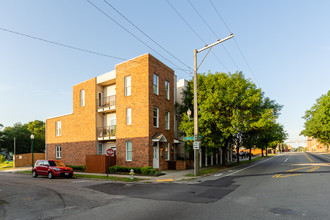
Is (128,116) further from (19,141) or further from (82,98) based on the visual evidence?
(19,141)

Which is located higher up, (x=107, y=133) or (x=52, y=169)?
(x=107, y=133)

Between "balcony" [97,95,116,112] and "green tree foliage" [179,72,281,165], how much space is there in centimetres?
790

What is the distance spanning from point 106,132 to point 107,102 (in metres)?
3.35

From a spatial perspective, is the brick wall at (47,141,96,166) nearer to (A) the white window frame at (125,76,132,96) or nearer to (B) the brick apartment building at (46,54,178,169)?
(B) the brick apartment building at (46,54,178,169)

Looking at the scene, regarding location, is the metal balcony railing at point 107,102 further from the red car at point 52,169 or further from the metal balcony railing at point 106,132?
the red car at point 52,169

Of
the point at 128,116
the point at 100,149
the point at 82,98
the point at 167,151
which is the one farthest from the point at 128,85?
the point at 100,149

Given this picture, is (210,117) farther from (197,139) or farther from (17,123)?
(17,123)

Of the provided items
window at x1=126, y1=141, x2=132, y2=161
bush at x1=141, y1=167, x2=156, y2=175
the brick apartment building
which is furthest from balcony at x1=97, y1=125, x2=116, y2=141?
bush at x1=141, y1=167, x2=156, y2=175

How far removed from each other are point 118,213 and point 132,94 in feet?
54.0

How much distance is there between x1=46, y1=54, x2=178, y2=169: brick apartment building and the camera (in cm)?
2208

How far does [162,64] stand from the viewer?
24.7 metres

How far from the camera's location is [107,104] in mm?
26531

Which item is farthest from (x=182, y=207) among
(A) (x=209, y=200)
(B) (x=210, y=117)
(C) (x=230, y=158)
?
(C) (x=230, y=158)

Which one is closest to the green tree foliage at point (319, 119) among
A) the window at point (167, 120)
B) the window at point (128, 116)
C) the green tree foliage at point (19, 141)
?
the window at point (167, 120)
